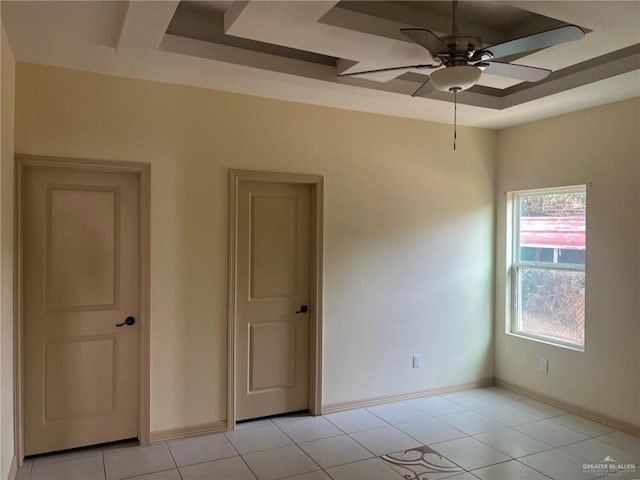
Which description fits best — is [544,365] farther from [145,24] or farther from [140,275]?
[145,24]

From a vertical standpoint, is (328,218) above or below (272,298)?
above

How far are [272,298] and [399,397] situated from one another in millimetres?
1558

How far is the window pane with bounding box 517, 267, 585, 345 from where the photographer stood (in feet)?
13.8

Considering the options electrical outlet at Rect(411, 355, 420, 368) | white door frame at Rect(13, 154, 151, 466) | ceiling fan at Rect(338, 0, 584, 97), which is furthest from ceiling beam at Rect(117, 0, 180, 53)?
electrical outlet at Rect(411, 355, 420, 368)

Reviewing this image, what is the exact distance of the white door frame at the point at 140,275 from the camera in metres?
3.07

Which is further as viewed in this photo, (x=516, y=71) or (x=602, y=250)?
(x=602, y=250)

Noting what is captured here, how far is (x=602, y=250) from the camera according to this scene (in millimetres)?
3965

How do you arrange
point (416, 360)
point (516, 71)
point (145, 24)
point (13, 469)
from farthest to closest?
point (416, 360), point (13, 469), point (516, 71), point (145, 24)

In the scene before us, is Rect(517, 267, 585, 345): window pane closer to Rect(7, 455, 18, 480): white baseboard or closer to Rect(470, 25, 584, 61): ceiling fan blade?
Rect(470, 25, 584, 61): ceiling fan blade

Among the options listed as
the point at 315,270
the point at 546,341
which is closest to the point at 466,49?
the point at 315,270

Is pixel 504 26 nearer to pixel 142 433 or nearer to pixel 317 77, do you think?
pixel 317 77

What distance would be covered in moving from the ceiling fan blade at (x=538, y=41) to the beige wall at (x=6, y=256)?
2.58 metres

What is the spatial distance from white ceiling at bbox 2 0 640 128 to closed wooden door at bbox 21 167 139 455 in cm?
90

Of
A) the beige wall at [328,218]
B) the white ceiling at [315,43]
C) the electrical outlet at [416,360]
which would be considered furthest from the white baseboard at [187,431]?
the white ceiling at [315,43]
